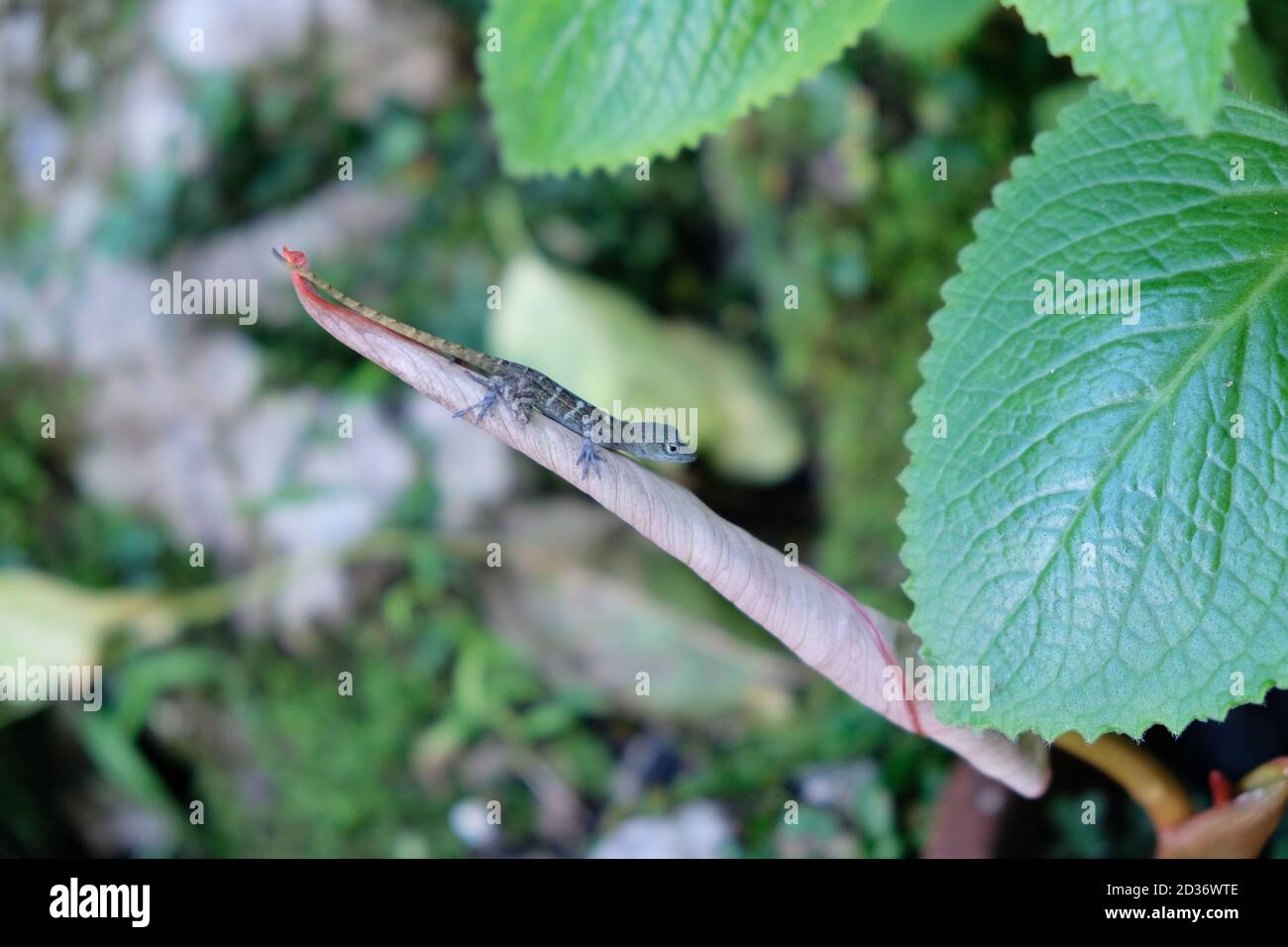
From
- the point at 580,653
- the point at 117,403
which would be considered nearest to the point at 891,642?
the point at 580,653

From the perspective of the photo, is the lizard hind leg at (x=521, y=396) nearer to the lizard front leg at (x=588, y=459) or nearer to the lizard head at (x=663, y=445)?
the lizard front leg at (x=588, y=459)

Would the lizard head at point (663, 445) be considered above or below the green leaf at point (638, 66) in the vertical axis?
Result: below

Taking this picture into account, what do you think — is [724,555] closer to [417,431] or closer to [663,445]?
[663,445]

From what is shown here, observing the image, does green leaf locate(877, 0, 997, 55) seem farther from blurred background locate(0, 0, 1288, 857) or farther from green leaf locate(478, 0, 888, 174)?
green leaf locate(478, 0, 888, 174)

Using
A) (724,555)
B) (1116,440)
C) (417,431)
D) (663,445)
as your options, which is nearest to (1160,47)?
(1116,440)

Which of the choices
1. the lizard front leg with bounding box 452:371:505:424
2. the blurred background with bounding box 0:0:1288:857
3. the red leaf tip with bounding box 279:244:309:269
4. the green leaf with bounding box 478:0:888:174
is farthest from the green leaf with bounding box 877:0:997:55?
the red leaf tip with bounding box 279:244:309:269

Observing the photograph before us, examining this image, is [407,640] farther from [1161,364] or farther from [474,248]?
[1161,364]

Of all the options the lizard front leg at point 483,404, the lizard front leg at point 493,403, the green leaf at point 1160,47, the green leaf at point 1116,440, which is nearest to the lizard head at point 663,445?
the lizard front leg at point 493,403
